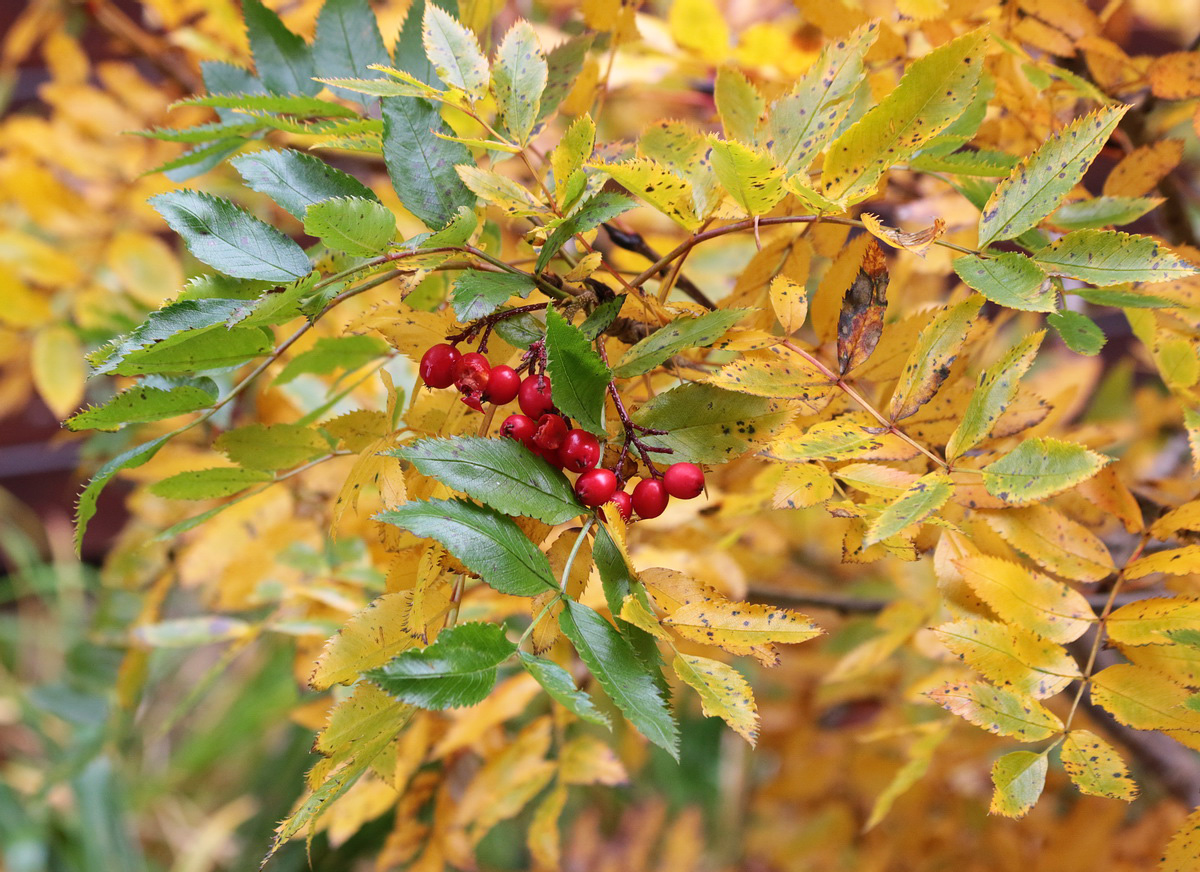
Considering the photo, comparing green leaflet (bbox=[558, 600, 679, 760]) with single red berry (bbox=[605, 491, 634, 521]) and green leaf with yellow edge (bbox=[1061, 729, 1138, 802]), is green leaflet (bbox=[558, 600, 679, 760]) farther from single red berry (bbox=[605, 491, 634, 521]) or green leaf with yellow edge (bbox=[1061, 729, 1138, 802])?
green leaf with yellow edge (bbox=[1061, 729, 1138, 802])

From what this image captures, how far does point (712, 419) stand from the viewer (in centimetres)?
33

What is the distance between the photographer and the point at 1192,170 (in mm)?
819

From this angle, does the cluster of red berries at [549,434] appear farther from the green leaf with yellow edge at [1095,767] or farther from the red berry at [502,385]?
the green leaf with yellow edge at [1095,767]

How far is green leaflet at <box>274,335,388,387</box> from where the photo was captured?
0.43 m

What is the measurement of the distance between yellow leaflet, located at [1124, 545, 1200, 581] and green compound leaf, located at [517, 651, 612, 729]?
24cm

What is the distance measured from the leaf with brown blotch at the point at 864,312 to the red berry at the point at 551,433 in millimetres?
120

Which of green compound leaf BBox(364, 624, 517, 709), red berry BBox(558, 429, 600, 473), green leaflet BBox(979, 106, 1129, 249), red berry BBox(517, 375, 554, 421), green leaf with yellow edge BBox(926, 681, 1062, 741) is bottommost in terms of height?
green leaf with yellow edge BBox(926, 681, 1062, 741)

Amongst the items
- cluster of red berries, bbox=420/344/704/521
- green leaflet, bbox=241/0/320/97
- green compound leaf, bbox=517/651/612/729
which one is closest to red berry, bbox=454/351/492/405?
cluster of red berries, bbox=420/344/704/521

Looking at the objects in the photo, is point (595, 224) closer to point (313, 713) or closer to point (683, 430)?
point (683, 430)

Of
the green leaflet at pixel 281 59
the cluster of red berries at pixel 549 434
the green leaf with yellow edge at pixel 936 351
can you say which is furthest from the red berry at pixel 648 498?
the green leaflet at pixel 281 59

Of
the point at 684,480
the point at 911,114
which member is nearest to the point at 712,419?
the point at 684,480

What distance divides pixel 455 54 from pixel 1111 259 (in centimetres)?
26

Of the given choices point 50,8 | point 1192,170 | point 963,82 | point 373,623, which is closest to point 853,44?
point 963,82

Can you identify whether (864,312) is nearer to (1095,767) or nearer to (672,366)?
(672,366)
